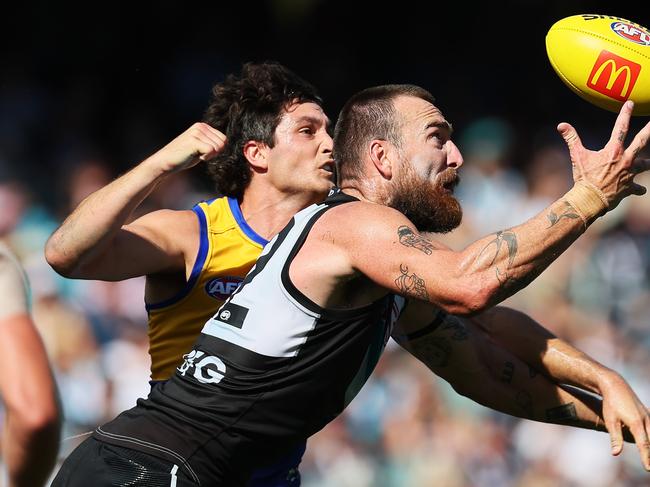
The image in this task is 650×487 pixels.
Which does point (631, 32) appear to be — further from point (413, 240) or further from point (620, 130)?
point (413, 240)

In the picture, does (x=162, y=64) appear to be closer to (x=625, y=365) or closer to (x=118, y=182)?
(x=625, y=365)

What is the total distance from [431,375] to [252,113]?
409cm

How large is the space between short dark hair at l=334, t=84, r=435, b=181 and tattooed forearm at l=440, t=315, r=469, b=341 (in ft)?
2.73

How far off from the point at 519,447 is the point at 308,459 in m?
1.74

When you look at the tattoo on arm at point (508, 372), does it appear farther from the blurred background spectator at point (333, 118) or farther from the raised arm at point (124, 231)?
the blurred background spectator at point (333, 118)

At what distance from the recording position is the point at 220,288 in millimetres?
4699

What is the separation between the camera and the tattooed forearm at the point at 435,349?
4.72 meters

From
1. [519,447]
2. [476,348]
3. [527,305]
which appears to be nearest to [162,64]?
[527,305]

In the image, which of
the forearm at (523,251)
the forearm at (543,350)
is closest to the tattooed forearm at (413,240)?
the forearm at (523,251)

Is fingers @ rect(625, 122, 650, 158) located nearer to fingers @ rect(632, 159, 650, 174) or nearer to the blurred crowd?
fingers @ rect(632, 159, 650, 174)

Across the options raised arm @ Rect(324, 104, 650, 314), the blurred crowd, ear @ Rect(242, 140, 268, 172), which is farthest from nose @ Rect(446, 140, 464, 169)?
the blurred crowd

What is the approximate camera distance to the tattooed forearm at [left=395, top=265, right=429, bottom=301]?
360 centimetres

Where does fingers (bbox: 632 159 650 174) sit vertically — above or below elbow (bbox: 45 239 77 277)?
above

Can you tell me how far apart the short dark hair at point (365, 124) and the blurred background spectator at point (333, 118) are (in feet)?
8.92
